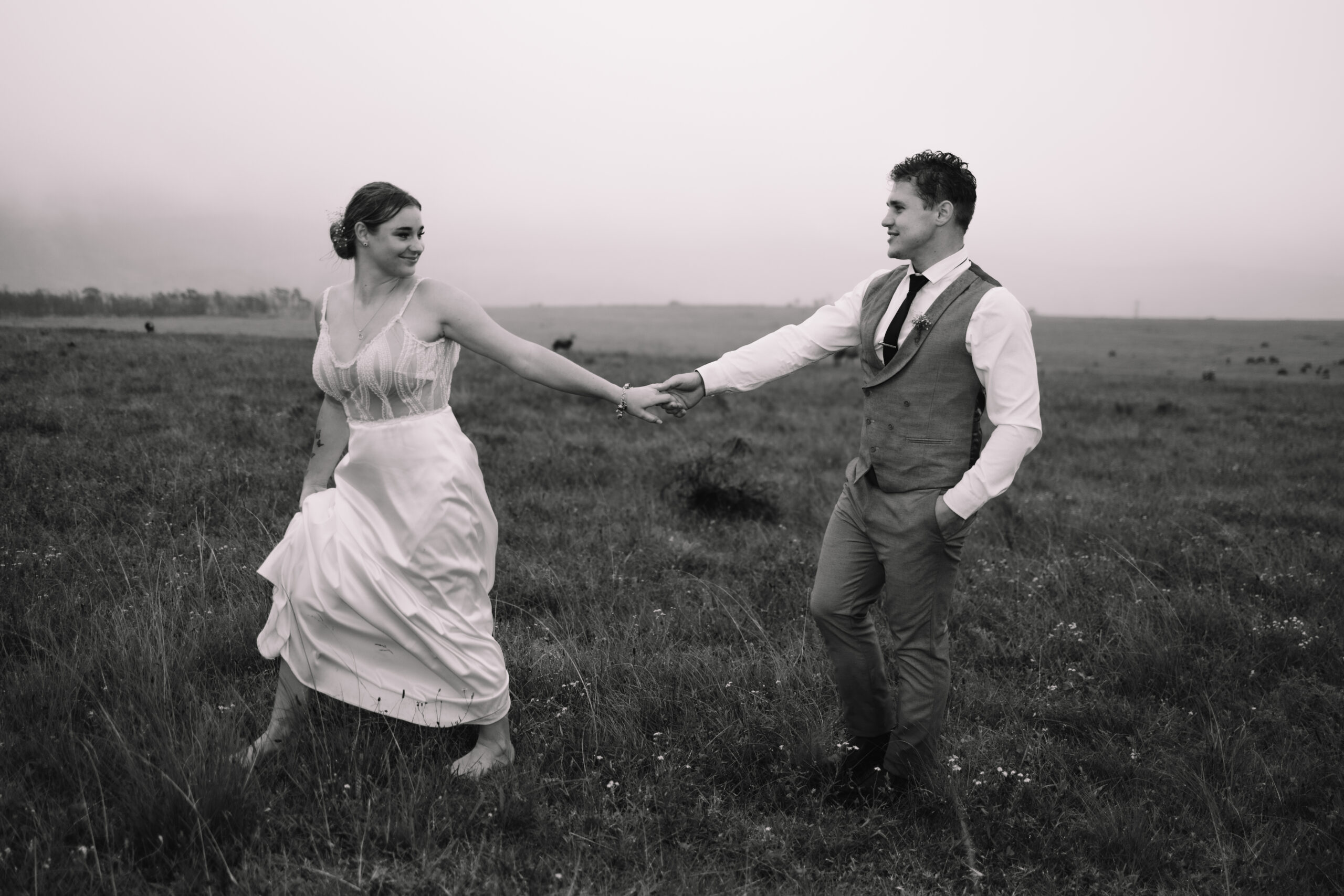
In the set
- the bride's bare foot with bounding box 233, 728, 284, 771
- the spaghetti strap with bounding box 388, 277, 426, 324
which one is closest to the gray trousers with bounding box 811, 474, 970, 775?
the spaghetti strap with bounding box 388, 277, 426, 324

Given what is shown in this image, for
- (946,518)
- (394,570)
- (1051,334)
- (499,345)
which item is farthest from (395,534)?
(1051,334)

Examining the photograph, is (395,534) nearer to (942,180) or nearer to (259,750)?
(259,750)

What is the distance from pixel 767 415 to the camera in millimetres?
16062

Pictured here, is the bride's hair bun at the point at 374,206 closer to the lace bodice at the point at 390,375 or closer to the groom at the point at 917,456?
the lace bodice at the point at 390,375

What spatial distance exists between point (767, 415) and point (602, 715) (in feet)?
40.2

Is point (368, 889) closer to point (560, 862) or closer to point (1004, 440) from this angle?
point (560, 862)

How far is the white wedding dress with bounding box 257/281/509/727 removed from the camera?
371 centimetres

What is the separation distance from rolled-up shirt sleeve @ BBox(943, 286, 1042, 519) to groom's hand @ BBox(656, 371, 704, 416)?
1.48m

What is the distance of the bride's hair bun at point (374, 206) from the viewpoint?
12.5 ft

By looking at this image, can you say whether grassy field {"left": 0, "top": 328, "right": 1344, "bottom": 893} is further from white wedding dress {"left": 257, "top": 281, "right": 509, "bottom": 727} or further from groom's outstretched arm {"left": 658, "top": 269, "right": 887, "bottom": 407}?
groom's outstretched arm {"left": 658, "top": 269, "right": 887, "bottom": 407}

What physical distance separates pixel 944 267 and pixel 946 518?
114cm

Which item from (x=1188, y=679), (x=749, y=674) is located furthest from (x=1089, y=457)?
(x=749, y=674)

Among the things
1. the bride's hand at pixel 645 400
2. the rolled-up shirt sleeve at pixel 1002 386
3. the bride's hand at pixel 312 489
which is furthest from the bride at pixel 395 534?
the rolled-up shirt sleeve at pixel 1002 386

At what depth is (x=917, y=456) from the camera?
3744 millimetres
